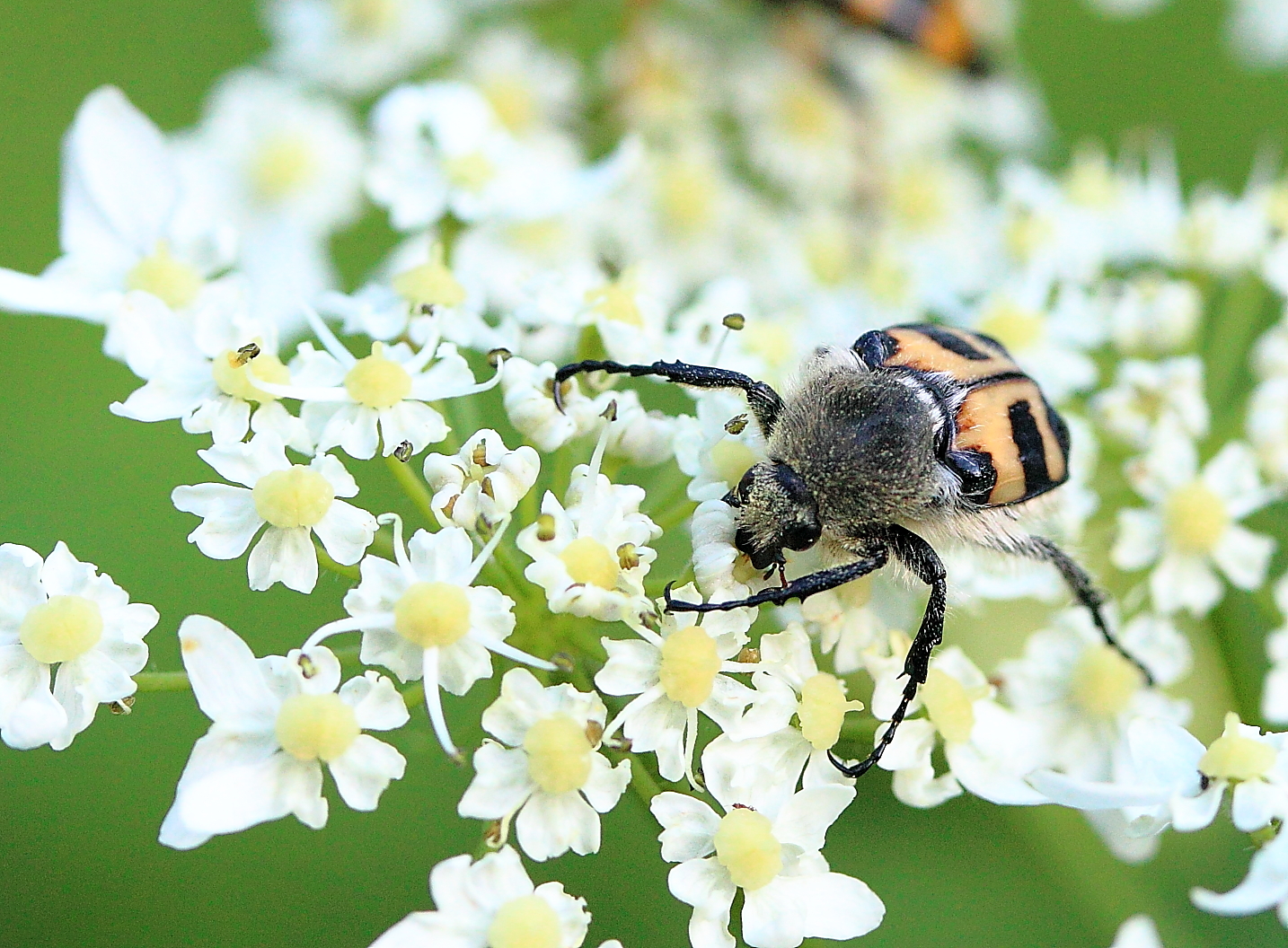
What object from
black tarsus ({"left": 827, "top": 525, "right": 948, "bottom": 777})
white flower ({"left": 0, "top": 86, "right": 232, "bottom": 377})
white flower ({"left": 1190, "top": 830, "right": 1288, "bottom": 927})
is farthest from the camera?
white flower ({"left": 0, "top": 86, "right": 232, "bottom": 377})

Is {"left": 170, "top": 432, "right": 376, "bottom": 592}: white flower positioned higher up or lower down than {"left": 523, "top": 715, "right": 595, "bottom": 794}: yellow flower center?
higher up

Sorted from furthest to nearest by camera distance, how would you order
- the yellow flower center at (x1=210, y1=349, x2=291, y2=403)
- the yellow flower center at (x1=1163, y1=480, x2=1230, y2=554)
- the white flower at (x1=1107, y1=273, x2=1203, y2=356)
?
the white flower at (x1=1107, y1=273, x2=1203, y2=356)
the yellow flower center at (x1=1163, y1=480, x2=1230, y2=554)
the yellow flower center at (x1=210, y1=349, x2=291, y2=403)

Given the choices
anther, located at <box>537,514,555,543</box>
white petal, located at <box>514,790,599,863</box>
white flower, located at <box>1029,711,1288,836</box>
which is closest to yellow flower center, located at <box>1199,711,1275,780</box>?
white flower, located at <box>1029,711,1288,836</box>

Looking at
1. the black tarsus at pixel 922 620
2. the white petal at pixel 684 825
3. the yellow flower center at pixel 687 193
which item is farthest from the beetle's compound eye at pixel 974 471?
the yellow flower center at pixel 687 193

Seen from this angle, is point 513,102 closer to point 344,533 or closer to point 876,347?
point 876,347

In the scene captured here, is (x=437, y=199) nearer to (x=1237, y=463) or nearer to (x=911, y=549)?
(x=911, y=549)

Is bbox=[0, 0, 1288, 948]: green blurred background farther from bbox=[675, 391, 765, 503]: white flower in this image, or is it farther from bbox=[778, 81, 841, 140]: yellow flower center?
bbox=[778, 81, 841, 140]: yellow flower center

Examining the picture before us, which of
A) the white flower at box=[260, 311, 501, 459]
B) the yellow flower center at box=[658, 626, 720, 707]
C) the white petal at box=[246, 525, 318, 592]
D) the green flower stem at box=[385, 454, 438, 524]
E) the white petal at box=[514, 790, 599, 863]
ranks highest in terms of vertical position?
the white flower at box=[260, 311, 501, 459]

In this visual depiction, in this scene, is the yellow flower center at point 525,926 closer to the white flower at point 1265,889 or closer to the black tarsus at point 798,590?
the black tarsus at point 798,590
